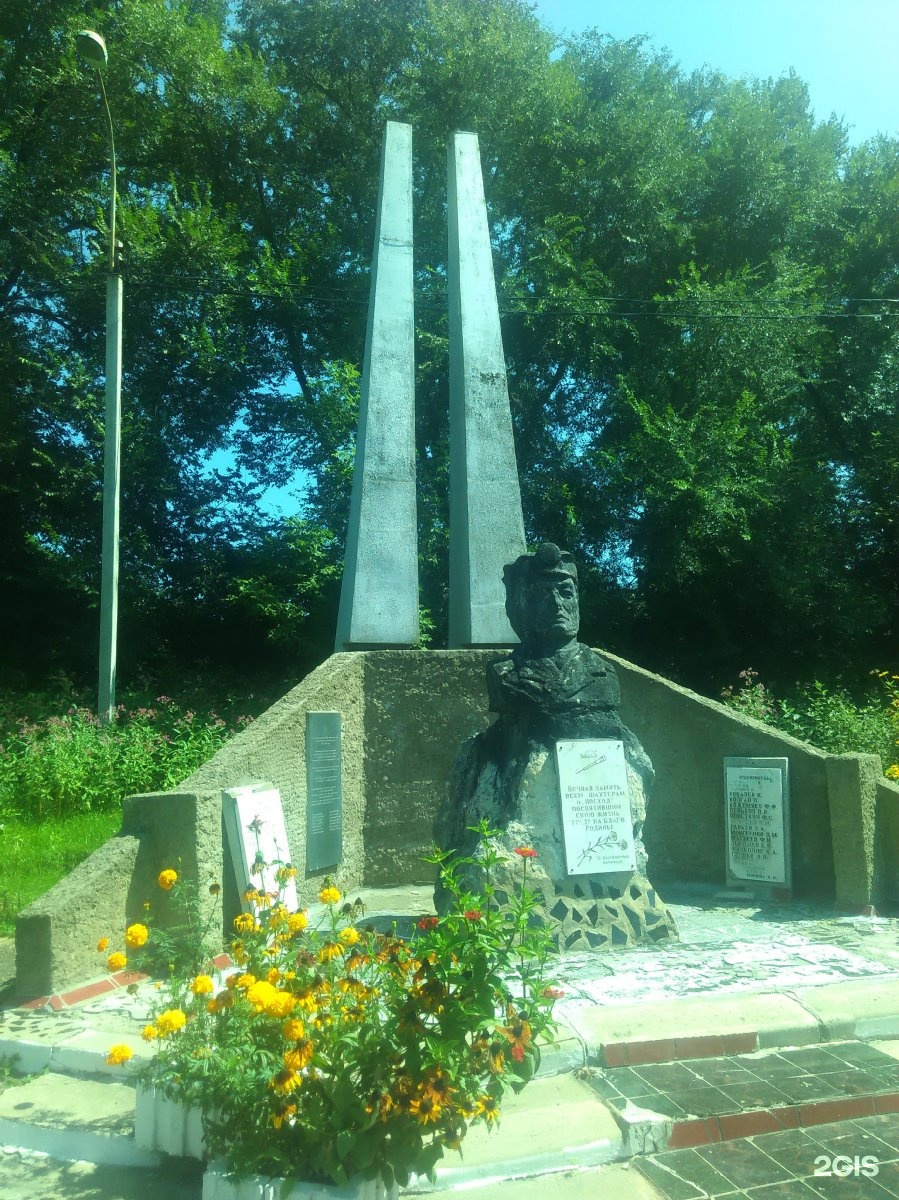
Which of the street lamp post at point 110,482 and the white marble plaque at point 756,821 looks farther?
the street lamp post at point 110,482

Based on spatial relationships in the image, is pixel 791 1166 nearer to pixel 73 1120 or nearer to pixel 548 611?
pixel 73 1120

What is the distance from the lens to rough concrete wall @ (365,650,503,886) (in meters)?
8.48

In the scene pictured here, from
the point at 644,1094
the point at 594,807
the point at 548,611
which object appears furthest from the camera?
the point at 548,611

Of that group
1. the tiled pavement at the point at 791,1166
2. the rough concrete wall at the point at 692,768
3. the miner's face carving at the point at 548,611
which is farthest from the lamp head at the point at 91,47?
the tiled pavement at the point at 791,1166

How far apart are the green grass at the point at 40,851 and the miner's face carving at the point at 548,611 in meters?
3.69

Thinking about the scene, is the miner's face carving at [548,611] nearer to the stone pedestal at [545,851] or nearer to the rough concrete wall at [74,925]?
the stone pedestal at [545,851]

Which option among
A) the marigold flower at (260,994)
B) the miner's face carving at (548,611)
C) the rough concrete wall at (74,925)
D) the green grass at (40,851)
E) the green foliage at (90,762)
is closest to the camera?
the marigold flower at (260,994)

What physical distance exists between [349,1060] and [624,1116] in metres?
1.46

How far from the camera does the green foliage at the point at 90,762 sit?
963cm

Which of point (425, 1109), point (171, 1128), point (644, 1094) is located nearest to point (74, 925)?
point (171, 1128)

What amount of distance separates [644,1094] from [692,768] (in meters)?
4.57

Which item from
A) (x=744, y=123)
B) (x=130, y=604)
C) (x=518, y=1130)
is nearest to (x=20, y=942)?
(x=518, y=1130)

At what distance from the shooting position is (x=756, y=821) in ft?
25.7

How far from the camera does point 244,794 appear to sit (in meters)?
6.27
